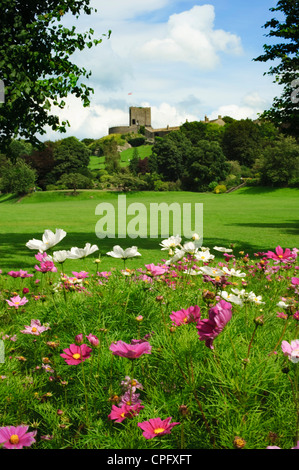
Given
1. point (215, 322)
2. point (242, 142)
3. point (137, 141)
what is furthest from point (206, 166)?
point (137, 141)

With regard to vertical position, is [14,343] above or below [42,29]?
below

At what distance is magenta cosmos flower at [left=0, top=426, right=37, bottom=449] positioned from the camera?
1.56 metres

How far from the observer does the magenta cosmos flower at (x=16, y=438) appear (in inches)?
61.5

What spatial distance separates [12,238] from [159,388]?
14835 millimetres

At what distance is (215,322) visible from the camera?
1628mm

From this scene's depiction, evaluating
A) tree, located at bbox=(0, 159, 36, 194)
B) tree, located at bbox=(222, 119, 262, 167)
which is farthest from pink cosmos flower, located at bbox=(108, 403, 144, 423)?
tree, located at bbox=(222, 119, 262, 167)

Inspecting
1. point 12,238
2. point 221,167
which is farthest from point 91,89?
point 221,167

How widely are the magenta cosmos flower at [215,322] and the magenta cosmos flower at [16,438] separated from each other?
0.80m

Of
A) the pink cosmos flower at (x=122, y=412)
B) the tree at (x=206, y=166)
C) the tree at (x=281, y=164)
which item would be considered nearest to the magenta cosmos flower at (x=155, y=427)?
the pink cosmos flower at (x=122, y=412)

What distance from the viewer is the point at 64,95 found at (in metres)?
9.84

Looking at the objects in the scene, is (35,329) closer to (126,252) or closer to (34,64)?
(126,252)

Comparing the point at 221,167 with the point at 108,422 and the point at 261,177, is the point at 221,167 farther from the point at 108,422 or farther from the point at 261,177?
the point at 108,422

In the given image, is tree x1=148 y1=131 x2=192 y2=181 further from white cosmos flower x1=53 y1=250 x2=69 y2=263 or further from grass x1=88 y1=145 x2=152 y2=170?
white cosmos flower x1=53 y1=250 x2=69 y2=263

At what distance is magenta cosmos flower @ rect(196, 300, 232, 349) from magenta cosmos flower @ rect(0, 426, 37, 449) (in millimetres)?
803
